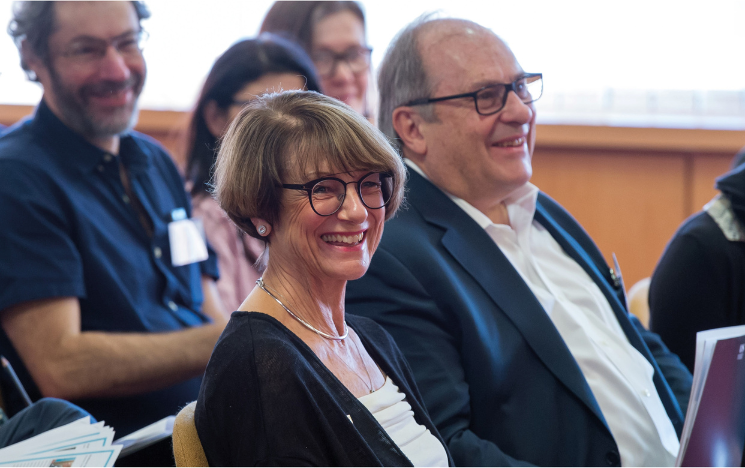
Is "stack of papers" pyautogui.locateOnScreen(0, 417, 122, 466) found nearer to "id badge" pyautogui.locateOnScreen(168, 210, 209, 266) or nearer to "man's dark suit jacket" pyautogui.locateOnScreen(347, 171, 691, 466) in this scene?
"man's dark suit jacket" pyautogui.locateOnScreen(347, 171, 691, 466)

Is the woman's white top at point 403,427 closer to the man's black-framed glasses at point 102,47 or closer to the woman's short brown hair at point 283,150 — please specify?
the woman's short brown hair at point 283,150

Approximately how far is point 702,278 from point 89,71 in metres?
1.87

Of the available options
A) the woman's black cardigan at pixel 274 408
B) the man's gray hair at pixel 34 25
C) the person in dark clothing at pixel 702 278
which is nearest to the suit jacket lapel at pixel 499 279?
the woman's black cardigan at pixel 274 408

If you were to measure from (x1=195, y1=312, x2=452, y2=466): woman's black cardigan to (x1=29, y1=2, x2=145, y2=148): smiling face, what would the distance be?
120 cm

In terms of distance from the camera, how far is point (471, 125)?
5.59ft

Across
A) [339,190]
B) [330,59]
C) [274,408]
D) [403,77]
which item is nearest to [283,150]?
[339,190]

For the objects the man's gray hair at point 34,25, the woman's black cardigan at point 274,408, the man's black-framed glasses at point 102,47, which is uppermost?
the man's gray hair at point 34,25

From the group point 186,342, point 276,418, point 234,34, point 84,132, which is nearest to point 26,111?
point 234,34

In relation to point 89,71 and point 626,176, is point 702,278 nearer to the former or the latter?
point 89,71

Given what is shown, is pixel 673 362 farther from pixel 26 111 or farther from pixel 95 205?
pixel 26 111

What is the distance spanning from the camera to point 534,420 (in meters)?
1.48

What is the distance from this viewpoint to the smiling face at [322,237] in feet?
3.67

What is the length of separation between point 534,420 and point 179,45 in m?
2.82

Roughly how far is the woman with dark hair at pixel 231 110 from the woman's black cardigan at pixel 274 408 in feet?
4.53
